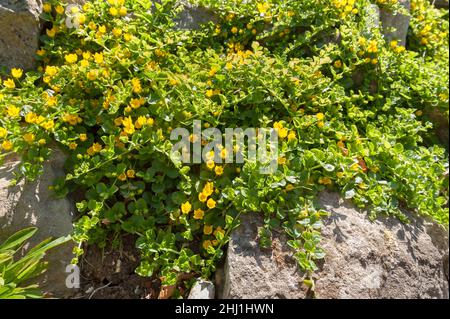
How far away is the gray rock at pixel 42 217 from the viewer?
2336 millimetres

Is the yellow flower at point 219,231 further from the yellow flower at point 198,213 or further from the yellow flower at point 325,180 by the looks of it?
the yellow flower at point 325,180

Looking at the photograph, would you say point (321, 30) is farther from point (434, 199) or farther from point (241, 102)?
point (434, 199)

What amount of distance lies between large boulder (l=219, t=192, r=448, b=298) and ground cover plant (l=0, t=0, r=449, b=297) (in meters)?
0.07

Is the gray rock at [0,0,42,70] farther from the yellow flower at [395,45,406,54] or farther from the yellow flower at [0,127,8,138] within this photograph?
the yellow flower at [395,45,406,54]

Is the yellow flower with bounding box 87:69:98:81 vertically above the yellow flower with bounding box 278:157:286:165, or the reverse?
the yellow flower with bounding box 87:69:98:81

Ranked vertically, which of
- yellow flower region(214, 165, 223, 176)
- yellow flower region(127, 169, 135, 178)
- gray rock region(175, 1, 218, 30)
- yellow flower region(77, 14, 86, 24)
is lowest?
yellow flower region(127, 169, 135, 178)

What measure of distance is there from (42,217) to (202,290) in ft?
3.17

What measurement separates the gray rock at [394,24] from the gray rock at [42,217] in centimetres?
287

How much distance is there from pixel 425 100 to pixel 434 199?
898mm

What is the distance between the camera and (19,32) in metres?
2.80

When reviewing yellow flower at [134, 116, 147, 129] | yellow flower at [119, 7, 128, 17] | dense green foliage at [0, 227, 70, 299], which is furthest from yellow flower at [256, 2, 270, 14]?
dense green foliage at [0, 227, 70, 299]

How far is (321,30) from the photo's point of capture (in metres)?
3.21

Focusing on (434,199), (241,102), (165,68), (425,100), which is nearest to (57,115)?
(165,68)

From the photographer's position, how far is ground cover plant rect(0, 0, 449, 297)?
2.39 metres
